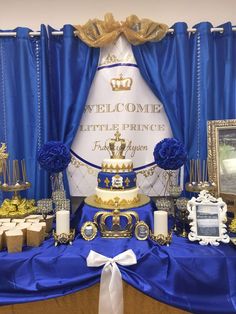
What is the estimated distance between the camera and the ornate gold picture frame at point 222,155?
1370 mm

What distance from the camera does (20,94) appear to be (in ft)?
5.17

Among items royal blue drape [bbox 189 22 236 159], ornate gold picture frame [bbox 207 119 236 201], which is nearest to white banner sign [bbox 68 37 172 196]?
royal blue drape [bbox 189 22 236 159]

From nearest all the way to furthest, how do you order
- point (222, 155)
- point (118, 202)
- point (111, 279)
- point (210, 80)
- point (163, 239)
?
point (111, 279)
point (163, 239)
point (118, 202)
point (222, 155)
point (210, 80)

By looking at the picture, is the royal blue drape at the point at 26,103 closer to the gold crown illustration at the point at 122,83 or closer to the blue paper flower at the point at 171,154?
the gold crown illustration at the point at 122,83

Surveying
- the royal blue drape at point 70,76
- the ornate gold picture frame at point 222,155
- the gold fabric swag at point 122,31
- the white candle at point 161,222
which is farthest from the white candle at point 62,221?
the gold fabric swag at point 122,31

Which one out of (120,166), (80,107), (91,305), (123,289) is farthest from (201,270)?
(80,107)

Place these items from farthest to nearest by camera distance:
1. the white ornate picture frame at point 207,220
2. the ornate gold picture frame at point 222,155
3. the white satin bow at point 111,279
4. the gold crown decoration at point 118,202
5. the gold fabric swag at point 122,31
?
the gold fabric swag at point 122,31
the ornate gold picture frame at point 222,155
the gold crown decoration at point 118,202
the white ornate picture frame at point 207,220
the white satin bow at point 111,279

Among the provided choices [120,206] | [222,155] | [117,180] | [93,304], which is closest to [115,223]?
[120,206]

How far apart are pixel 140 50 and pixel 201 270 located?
1.15 m

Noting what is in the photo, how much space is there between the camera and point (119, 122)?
5.16ft

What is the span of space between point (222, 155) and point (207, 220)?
0.39 m

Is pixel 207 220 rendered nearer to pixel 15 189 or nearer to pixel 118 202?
pixel 118 202

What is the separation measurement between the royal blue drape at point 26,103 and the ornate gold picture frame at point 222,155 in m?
0.88

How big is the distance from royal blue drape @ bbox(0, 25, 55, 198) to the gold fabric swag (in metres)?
0.25
